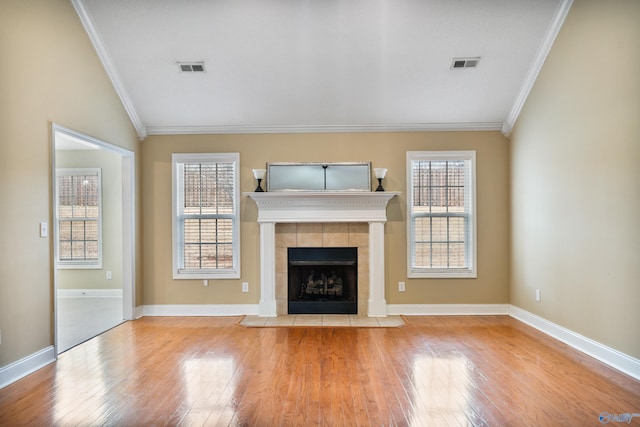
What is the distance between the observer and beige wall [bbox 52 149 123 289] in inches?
278

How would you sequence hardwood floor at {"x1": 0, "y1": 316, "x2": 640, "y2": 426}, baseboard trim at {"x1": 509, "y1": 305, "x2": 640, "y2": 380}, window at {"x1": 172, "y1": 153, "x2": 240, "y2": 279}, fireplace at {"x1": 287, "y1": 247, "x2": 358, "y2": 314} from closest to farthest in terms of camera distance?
hardwood floor at {"x1": 0, "y1": 316, "x2": 640, "y2": 426} < baseboard trim at {"x1": 509, "y1": 305, "x2": 640, "y2": 380} < fireplace at {"x1": 287, "y1": 247, "x2": 358, "y2": 314} < window at {"x1": 172, "y1": 153, "x2": 240, "y2": 279}

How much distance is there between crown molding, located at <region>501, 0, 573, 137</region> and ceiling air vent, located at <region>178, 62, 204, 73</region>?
3.63m

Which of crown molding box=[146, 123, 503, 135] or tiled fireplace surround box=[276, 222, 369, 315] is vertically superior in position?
crown molding box=[146, 123, 503, 135]

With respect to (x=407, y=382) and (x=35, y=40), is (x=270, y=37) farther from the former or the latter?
(x=407, y=382)

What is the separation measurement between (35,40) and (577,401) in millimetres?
4932

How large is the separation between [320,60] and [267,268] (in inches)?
102

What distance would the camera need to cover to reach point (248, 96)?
16.8ft

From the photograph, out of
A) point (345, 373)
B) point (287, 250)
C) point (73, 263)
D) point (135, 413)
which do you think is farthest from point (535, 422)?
point (73, 263)

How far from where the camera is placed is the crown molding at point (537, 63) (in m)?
4.06

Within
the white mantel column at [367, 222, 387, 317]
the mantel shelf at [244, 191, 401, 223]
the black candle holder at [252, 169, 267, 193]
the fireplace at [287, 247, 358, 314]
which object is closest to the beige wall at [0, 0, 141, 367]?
the black candle holder at [252, 169, 267, 193]

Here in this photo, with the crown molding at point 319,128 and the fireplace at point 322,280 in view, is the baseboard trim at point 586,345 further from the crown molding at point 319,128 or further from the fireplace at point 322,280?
the crown molding at point 319,128

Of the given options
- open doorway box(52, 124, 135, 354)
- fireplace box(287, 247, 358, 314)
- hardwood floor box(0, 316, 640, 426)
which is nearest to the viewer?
hardwood floor box(0, 316, 640, 426)

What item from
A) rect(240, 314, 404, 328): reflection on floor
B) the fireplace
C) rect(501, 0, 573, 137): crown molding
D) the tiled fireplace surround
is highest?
rect(501, 0, 573, 137): crown molding

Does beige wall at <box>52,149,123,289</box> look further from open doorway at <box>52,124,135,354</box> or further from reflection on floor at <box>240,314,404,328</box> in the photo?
reflection on floor at <box>240,314,404,328</box>
